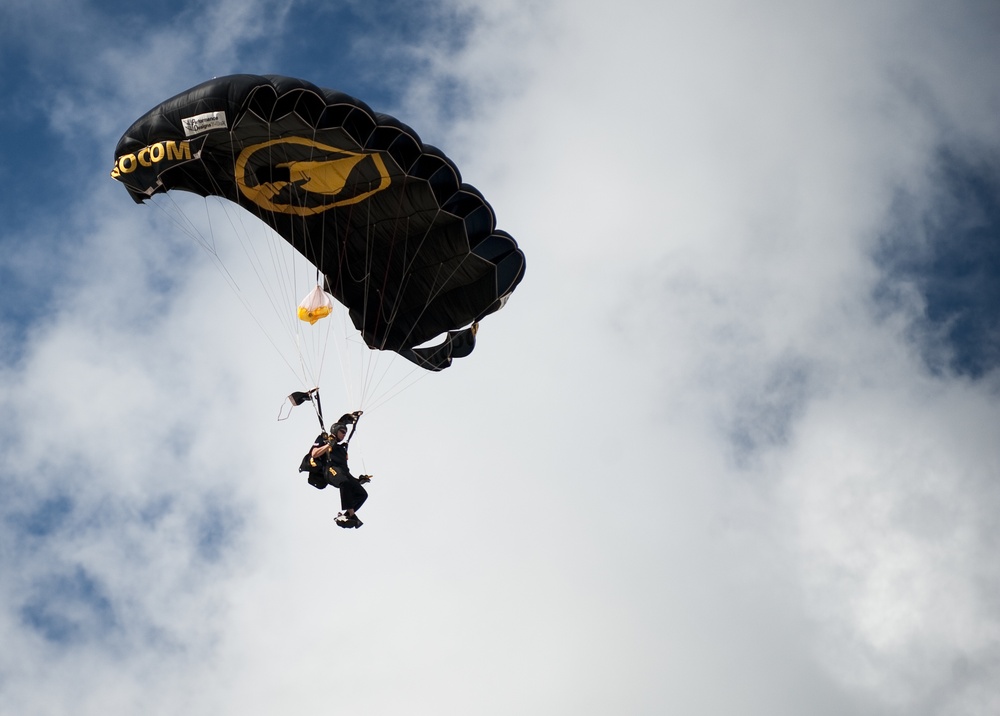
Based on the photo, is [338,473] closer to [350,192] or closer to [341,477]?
[341,477]

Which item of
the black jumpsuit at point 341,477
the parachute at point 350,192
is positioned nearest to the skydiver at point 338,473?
the black jumpsuit at point 341,477

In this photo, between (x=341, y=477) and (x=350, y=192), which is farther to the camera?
(x=350, y=192)

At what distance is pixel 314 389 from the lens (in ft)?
76.3

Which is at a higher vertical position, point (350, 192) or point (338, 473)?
point (350, 192)

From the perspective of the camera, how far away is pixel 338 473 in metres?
22.3

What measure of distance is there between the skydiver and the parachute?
3422mm

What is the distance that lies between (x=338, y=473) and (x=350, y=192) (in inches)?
217

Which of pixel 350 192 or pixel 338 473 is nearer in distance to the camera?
pixel 338 473

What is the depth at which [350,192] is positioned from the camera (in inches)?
934

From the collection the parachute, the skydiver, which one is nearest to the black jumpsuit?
the skydiver

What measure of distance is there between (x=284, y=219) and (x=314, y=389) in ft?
13.1

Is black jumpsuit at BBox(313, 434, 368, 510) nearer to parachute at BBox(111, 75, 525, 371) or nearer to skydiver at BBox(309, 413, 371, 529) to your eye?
skydiver at BBox(309, 413, 371, 529)

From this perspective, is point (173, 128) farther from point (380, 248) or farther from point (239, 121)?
point (380, 248)

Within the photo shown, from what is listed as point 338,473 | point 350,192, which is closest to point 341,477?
point 338,473
